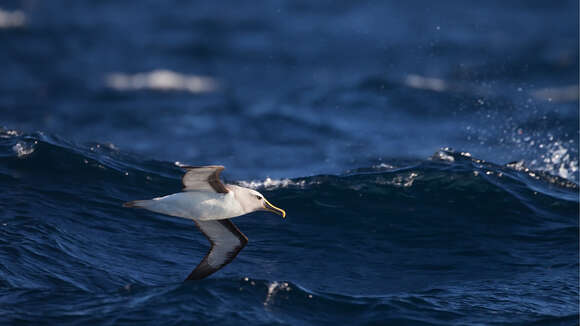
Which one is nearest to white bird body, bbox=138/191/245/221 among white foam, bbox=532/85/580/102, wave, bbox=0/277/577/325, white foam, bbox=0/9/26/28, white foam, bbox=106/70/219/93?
wave, bbox=0/277/577/325

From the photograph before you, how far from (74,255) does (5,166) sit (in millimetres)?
4387

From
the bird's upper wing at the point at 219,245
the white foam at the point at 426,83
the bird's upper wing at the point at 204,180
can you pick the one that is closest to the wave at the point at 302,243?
the bird's upper wing at the point at 219,245

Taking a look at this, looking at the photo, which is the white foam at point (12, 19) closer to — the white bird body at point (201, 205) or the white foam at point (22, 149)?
the white foam at point (22, 149)

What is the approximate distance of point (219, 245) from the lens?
12609 mm

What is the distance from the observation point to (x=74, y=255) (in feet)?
44.1

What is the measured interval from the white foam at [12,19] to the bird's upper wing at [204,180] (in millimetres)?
32978

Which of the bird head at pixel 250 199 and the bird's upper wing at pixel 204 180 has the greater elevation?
the bird's upper wing at pixel 204 180

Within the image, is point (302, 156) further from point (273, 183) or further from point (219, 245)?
point (219, 245)

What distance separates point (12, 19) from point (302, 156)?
2573 centimetres

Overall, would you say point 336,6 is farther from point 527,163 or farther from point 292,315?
point 292,315

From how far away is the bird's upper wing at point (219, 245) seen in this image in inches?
491

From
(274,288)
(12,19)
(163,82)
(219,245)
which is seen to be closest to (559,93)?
(163,82)

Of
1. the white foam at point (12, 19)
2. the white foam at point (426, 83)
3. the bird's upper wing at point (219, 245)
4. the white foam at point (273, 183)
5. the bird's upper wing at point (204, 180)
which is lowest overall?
the bird's upper wing at point (219, 245)

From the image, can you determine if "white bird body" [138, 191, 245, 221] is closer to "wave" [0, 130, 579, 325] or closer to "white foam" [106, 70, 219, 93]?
"wave" [0, 130, 579, 325]
